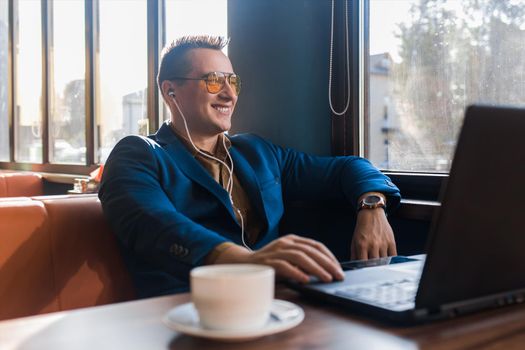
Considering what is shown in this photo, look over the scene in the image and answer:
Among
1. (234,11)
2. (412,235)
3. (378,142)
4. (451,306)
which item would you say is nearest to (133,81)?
(234,11)

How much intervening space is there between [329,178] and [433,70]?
1.65 ft

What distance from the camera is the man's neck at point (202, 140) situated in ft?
6.70

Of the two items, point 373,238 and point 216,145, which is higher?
point 216,145

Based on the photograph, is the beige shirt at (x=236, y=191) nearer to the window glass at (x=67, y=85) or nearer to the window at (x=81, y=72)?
the window at (x=81, y=72)

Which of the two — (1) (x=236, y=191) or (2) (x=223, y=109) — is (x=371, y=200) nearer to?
(1) (x=236, y=191)

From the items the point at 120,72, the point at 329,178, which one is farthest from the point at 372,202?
the point at 120,72

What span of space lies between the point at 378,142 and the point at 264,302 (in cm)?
164

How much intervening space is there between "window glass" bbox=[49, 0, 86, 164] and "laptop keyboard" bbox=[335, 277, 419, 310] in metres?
3.96

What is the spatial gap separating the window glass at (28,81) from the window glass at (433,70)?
12.8 ft

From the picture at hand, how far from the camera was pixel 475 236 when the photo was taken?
31.2 inches

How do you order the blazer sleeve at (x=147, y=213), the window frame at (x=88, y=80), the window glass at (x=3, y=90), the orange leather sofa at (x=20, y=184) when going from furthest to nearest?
1. the window glass at (x=3, y=90)
2. the orange leather sofa at (x=20, y=184)
3. the window frame at (x=88, y=80)
4. the blazer sleeve at (x=147, y=213)

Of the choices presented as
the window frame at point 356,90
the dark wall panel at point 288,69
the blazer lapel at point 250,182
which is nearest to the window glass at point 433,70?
the window frame at point 356,90

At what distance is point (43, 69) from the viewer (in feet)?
17.1

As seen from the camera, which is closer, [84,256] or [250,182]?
[84,256]
